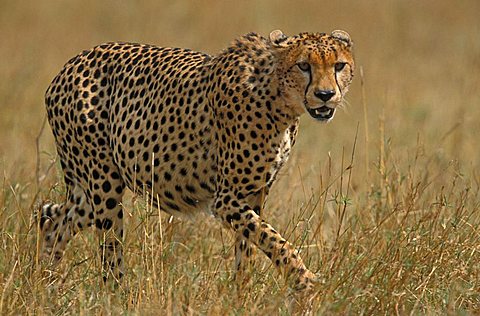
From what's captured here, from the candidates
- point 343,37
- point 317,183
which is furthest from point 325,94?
point 317,183

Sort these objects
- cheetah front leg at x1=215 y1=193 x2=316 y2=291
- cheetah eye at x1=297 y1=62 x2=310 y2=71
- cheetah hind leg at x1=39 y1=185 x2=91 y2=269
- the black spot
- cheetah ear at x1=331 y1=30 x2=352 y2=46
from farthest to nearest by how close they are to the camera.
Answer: cheetah hind leg at x1=39 y1=185 x2=91 y2=269
the black spot
cheetah ear at x1=331 y1=30 x2=352 y2=46
cheetah eye at x1=297 y1=62 x2=310 y2=71
cheetah front leg at x1=215 y1=193 x2=316 y2=291

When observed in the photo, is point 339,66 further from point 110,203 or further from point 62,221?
point 62,221

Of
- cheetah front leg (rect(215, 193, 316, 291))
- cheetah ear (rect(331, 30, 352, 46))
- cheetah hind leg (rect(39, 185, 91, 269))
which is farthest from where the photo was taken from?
Answer: cheetah hind leg (rect(39, 185, 91, 269))

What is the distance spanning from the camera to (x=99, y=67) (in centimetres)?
557

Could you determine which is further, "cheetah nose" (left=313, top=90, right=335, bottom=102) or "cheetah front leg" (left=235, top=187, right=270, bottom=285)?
"cheetah front leg" (left=235, top=187, right=270, bottom=285)

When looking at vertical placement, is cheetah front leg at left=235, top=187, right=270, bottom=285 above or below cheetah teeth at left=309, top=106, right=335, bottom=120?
below

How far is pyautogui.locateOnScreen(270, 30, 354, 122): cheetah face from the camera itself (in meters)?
4.64

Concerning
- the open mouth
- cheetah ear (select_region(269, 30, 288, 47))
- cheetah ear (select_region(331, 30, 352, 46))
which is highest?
cheetah ear (select_region(331, 30, 352, 46))

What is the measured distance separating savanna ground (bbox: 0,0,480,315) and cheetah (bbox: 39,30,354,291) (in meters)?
0.12

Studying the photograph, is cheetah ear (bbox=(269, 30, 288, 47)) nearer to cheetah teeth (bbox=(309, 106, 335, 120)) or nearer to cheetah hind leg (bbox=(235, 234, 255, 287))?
cheetah teeth (bbox=(309, 106, 335, 120))

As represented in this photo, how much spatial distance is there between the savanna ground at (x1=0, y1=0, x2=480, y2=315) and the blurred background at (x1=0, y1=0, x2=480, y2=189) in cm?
3

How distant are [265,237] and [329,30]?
8.31 meters

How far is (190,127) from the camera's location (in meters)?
5.22

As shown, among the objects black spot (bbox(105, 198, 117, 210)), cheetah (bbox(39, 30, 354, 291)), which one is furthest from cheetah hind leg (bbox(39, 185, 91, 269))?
black spot (bbox(105, 198, 117, 210))
